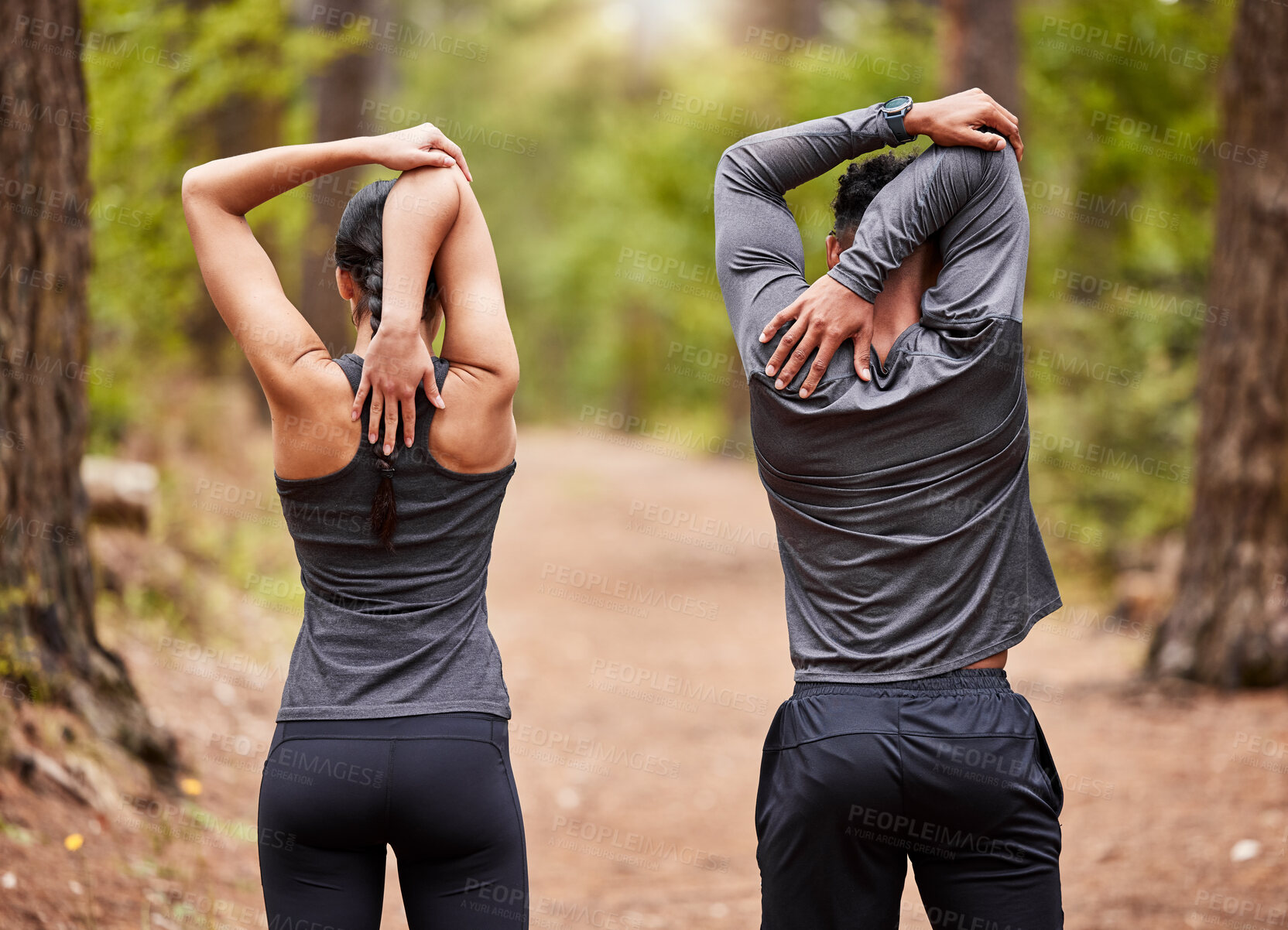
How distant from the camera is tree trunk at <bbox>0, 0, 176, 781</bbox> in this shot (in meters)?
4.30

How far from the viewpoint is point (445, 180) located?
2.34 metres

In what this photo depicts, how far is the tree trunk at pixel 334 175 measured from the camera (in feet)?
43.4

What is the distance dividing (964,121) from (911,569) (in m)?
0.93

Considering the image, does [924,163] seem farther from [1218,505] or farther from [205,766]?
[1218,505]

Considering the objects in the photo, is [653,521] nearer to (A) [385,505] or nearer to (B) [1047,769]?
(B) [1047,769]

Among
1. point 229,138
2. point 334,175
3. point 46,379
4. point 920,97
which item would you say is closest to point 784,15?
point 920,97

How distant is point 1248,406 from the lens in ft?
21.3

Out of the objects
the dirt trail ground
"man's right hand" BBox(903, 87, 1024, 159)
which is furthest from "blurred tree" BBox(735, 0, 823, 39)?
"man's right hand" BBox(903, 87, 1024, 159)

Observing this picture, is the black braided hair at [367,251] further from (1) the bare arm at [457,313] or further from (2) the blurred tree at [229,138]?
(2) the blurred tree at [229,138]

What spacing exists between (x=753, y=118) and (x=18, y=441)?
1187 centimetres

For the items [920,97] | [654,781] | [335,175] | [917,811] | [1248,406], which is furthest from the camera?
[335,175]

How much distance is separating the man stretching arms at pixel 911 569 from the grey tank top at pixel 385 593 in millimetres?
634

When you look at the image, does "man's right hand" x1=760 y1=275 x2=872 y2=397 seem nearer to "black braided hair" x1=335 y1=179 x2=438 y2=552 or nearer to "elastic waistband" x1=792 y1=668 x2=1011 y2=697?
"elastic waistband" x1=792 y1=668 x2=1011 y2=697

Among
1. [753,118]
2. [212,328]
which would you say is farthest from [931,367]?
[753,118]
